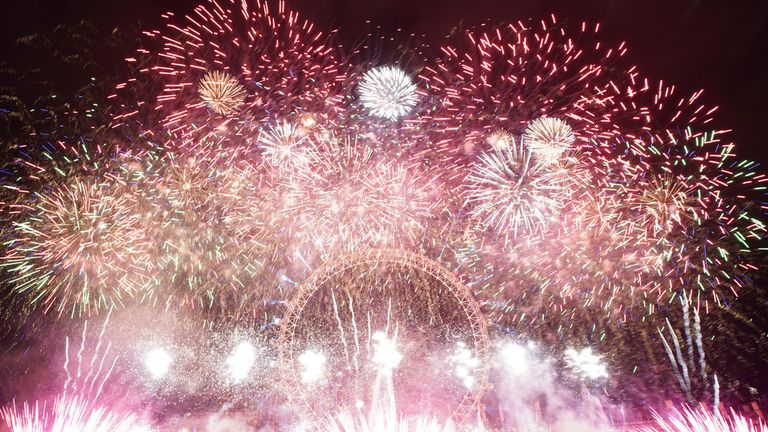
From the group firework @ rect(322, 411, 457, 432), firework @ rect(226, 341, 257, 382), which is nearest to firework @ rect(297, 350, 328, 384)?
firework @ rect(322, 411, 457, 432)

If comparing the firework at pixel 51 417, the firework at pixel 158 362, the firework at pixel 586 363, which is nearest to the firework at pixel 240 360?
the firework at pixel 158 362

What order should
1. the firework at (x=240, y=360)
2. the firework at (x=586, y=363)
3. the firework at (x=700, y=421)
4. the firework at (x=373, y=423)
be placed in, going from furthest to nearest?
1. the firework at (x=240, y=360)
2. the firework at (x=586, y=363)
3. the firework at (x=373, y=423)
4. the firework at (x=700, y=421)

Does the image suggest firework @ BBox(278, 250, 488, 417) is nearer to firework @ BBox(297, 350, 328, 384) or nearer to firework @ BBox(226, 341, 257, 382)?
firework @ BBox(297, 350, 328, 384)

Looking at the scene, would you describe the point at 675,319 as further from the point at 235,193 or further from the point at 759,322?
the point at 235,193

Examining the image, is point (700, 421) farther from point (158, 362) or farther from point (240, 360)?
point (158, 362)

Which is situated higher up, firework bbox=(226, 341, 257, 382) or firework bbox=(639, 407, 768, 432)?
firework bbox=(226, 341, 257, 382)

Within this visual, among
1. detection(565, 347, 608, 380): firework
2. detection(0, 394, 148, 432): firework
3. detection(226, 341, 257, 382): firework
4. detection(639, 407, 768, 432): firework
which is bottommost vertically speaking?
detection(639, 407, 768, 432): firework

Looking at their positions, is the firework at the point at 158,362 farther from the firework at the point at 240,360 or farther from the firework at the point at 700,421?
the firework at the point at 700,421

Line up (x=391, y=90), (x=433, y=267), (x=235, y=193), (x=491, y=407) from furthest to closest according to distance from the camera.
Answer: (x=491, y=407) < (x=433, y=267) < (x=235, y=193) < (x=391, y=90)

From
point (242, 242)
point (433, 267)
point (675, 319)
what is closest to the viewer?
point (242, 242)

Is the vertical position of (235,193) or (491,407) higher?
(235,193)

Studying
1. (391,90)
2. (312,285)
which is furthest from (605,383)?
(391,90)
